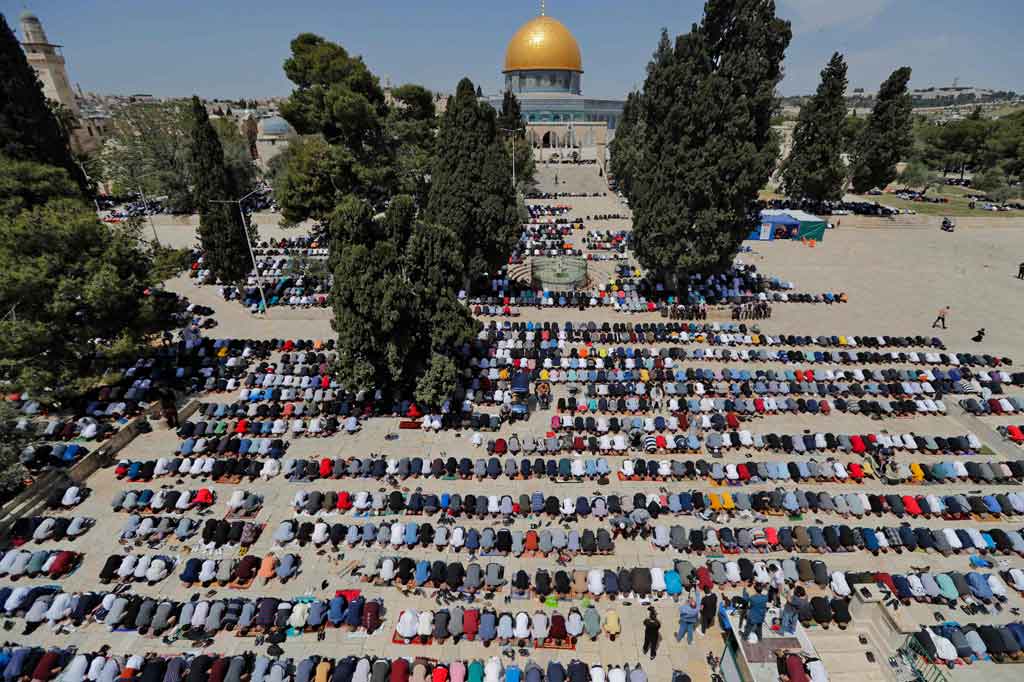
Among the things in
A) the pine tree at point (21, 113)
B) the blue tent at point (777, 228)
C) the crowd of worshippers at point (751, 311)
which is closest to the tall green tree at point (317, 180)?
the pine tree at point (21, 113)

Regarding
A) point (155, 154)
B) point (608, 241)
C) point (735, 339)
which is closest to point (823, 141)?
point (608, 241)

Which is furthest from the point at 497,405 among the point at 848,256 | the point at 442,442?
the point at 848,256

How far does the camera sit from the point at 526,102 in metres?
105

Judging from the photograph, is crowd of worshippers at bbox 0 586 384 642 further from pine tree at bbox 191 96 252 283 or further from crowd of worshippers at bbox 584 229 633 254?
crowd of worshippers at bbox 584 229 633 254

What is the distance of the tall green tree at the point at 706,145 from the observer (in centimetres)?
3281

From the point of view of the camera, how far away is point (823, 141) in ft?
202

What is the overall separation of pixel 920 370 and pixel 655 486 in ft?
64.2

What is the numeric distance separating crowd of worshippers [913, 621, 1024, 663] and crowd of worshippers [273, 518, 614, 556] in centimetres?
888

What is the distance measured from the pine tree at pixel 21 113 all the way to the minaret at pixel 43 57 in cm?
7143

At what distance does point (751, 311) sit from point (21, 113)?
1964 inches

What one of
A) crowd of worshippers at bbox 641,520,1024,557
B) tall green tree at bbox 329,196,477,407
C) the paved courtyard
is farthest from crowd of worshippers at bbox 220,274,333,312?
crowd of worshippers at bbox 641,520,1024,557

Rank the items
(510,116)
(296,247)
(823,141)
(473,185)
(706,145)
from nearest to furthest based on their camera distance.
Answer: (706,145) → (473,185) → (296,247) → (823,141) → (510,116)

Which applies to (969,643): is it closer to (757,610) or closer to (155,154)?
(757,610)

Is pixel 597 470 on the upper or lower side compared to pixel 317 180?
lower
